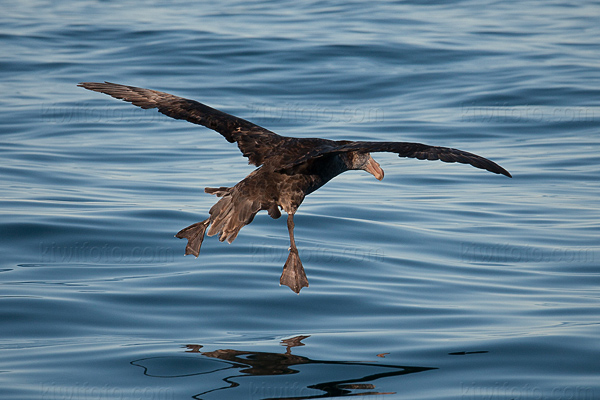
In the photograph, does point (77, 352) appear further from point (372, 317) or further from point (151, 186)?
point (151, 186)

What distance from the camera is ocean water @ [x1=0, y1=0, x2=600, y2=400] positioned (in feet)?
22.0

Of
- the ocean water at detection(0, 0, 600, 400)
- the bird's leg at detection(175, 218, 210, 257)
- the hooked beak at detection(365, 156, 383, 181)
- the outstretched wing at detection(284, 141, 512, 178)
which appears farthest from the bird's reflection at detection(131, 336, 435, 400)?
the hooked beak at detection(365, 156, 383, 181)

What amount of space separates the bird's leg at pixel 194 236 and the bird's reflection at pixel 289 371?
150cm

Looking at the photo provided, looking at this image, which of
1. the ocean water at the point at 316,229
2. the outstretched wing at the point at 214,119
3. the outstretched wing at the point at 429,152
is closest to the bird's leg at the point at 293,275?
the ocean water at the point at 316,229

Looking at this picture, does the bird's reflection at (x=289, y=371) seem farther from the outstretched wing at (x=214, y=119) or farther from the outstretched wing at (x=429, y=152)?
the outstretched wing at (x=214, y=119)

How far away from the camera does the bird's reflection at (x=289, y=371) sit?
6.17 meters

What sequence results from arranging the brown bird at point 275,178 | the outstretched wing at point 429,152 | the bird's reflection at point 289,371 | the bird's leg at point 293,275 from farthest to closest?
the bird's leg at point 293,275 < the brown bird at point 275,178 < the outstretched wing at point 429,152 < the bird's reflection at point 289,371

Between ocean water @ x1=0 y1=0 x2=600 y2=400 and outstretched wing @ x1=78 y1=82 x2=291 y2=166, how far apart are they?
4.89 feet

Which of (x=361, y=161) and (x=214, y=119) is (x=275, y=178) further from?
(x=214, y=119)

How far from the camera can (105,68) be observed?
2367cm

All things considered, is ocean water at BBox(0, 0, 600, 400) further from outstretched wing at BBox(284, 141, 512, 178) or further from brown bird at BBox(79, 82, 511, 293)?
outstretched wing at BBox(284, 141, 512, 178)

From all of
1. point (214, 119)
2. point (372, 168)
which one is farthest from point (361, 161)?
point (214, 119)

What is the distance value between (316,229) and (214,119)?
309 centimetres

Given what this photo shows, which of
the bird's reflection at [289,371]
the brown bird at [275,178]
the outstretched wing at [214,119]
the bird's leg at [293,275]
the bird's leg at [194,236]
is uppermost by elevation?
the outstretched wing at [214,119]
